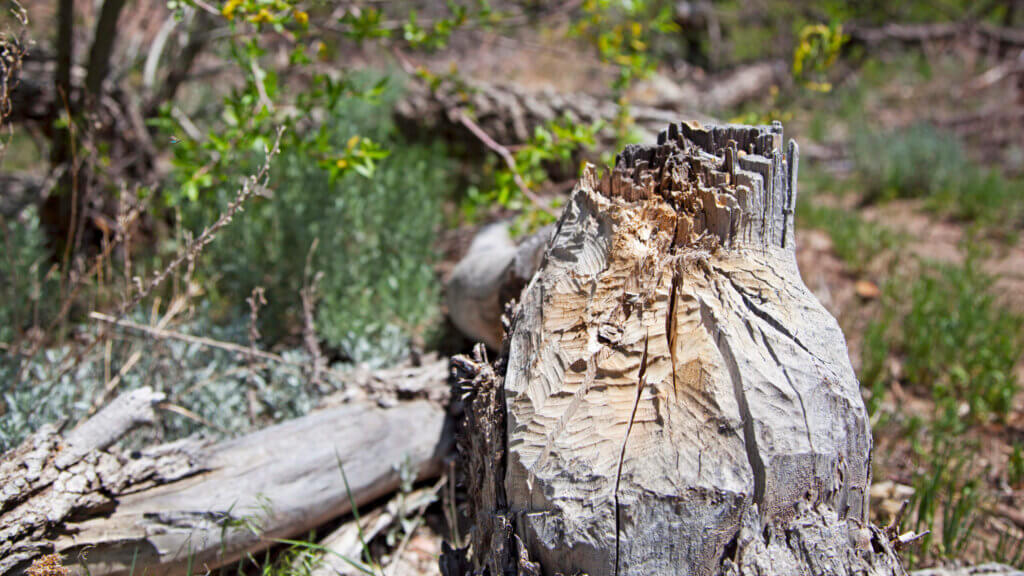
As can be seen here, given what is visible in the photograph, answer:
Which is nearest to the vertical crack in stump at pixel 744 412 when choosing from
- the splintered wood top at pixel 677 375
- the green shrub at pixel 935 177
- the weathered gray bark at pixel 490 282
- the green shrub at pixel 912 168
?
the splintered wood top at pixel 677 375

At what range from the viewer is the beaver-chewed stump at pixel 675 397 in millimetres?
1611

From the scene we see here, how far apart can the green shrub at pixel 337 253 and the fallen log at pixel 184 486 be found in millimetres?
716

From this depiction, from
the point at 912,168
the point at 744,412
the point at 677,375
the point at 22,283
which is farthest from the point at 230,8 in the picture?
the point at 912,168

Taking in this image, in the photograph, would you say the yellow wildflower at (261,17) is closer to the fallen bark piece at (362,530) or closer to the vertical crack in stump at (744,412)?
the fallen bark piece at (362,530)

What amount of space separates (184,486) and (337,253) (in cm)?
172

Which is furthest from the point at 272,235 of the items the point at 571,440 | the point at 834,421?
the point at 834,421

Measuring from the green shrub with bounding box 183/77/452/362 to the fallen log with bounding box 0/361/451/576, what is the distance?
72 cm

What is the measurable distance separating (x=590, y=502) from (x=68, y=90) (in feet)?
12.7

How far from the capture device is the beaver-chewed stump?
161 centimetres

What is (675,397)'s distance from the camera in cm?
173

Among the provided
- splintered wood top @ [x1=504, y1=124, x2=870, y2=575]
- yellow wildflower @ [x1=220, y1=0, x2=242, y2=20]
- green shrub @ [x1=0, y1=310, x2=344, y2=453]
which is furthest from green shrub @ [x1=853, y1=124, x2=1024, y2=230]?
yellow wildflower @ [x1=220, y1=0, x2=242, y2=20]

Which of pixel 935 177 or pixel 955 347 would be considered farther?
pixel 935 177

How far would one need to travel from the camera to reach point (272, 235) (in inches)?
153

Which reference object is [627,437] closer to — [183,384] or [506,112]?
[183,384]
